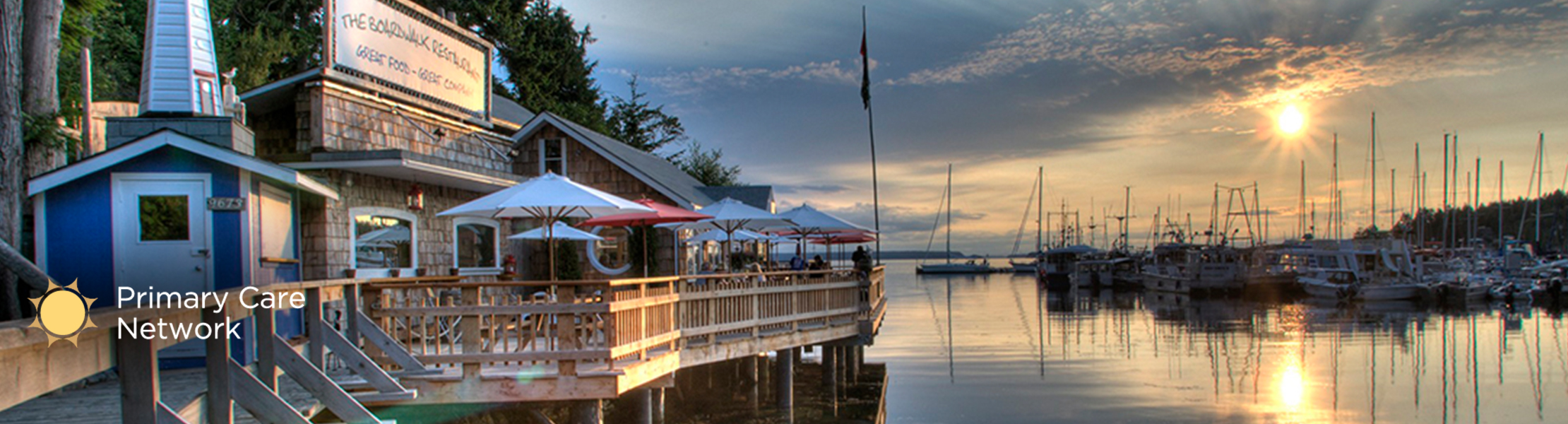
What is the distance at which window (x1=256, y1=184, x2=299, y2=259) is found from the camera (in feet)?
36.5

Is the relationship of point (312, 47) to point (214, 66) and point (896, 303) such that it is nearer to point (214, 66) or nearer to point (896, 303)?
point (214, 66)

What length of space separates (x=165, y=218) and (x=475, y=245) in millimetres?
8072

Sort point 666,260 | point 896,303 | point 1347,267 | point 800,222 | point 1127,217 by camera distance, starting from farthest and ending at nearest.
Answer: point 1127,217
point 896,303
point 1347,267
point 666,260
point 800,222

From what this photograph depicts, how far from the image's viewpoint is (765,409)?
20641 mm

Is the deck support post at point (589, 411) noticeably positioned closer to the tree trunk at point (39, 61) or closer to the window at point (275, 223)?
the window at point (275, 223)

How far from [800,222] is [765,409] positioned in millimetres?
4020

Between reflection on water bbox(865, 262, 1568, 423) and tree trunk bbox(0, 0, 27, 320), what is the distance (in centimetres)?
1554

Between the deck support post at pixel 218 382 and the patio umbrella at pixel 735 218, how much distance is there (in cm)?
1122

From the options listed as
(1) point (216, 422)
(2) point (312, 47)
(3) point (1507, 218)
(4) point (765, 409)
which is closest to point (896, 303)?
(2) point (312, 47)

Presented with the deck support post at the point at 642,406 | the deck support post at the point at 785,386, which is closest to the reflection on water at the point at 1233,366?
the deck support post at the point at 785,386

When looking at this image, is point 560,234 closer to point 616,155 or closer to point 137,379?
point 616,155

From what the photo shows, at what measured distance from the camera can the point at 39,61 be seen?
43.4ft

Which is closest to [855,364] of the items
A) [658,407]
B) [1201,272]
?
[658,407]

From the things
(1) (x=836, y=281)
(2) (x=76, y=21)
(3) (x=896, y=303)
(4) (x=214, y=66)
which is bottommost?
(3) (x=896, y=303)
